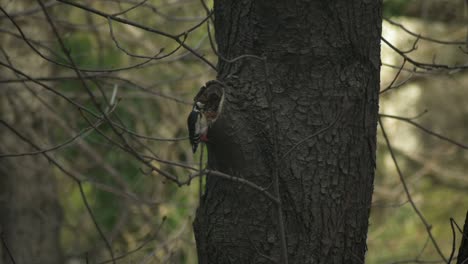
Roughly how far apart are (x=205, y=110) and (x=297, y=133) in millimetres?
258

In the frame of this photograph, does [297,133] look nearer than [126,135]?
Yes

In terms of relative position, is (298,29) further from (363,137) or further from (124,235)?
(124,235)

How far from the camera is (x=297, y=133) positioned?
187cm

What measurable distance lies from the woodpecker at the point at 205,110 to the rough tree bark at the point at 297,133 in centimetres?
3

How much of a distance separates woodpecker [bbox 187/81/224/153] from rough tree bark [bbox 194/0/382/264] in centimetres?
3

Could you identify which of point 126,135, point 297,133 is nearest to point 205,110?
point 297,133

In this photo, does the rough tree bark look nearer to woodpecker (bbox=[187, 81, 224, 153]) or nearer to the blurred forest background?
woodpecker (bbox=[187, 81, 224, 153])

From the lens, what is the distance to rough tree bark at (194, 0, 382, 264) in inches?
72.8

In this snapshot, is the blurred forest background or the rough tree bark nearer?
the rough tree bark

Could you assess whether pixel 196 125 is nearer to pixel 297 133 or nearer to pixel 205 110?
pixel 205 110

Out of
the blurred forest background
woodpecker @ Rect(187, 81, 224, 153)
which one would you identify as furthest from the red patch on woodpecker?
the blurred forest background

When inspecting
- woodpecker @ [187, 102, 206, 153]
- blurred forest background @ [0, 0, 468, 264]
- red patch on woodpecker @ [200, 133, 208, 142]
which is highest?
blurred forest background @ [0, 0, 468, 264]

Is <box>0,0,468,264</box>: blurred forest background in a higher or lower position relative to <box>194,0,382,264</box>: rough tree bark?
higher

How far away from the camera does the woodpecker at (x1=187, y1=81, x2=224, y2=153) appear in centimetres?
184
